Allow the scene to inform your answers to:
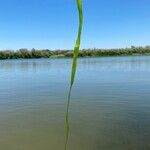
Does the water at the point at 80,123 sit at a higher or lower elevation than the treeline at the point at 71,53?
higher

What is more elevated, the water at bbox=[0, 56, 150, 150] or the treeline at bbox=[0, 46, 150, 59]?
the water at bbox=[0, 56, 150, 150]

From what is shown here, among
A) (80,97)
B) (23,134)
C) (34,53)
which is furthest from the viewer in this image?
(34,53)

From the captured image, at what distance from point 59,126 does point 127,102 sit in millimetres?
4359

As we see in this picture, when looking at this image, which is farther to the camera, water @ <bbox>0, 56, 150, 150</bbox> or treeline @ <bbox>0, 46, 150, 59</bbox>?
treeline @ <bbox>0, 46, 150, 59</bbox>

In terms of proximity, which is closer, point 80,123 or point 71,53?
point 80,123

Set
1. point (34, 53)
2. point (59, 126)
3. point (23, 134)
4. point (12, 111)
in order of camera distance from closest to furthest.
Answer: point (23, 134)
point (59, 126)
point (12, 111)
point (34, 53)

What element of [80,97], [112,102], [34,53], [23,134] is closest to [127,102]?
[112,102]

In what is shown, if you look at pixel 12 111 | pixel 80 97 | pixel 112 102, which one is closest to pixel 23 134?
pixel 12 111

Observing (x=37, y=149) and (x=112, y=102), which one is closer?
(x=37, y=149)

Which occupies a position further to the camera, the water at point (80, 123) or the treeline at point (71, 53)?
the treeline at point (71, 53)

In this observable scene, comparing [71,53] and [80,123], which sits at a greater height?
[80,123]

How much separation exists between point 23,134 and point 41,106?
422cm

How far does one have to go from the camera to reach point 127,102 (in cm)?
1242

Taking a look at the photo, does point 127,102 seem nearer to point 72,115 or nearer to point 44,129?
point 72,115
